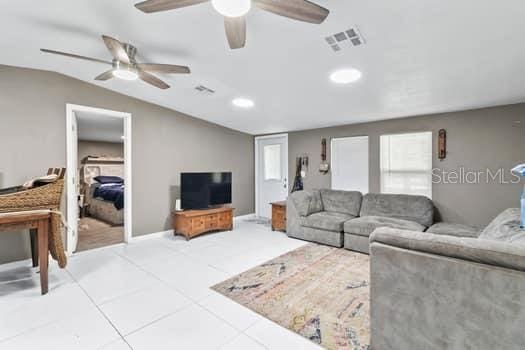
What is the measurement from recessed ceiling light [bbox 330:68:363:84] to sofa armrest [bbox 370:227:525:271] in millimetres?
1932

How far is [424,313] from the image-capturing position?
1.38 meters

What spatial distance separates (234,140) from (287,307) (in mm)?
4197

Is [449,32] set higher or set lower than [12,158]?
higher

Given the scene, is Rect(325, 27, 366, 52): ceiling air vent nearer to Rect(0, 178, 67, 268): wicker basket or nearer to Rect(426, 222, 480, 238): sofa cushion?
Rect(426, 222, 480, 238): sofa cushion

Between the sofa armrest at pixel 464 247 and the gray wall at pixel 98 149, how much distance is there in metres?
8.09

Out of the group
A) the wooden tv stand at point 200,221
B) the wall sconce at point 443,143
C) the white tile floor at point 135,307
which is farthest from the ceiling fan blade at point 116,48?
the wall sconce at point 443,143

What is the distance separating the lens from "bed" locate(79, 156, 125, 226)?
5352mm

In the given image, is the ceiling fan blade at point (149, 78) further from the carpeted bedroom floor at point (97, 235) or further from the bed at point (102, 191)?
the bed at point (102, 191)

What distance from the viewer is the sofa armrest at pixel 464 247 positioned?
1.18m

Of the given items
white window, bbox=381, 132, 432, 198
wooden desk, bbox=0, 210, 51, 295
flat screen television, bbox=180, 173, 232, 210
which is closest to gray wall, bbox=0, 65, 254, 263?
flat screen television, bbox=180, 173, 232, 210

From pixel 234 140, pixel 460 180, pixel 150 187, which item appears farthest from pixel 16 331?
pixel 460 180

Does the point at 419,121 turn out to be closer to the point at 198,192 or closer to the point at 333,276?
the point at 333,276

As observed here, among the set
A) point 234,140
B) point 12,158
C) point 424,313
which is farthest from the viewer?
point 234,140

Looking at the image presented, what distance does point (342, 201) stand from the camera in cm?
452
